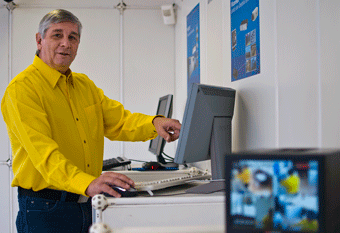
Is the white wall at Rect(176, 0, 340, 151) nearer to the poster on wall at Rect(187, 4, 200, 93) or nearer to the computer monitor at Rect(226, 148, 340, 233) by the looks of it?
the computer monitor at Rect(226, 148, 340, 233)

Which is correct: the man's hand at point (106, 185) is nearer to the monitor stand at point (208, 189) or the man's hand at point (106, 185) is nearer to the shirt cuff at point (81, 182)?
the shirt cuff at point (81, 182)

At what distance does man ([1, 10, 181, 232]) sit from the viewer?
4.66 feet

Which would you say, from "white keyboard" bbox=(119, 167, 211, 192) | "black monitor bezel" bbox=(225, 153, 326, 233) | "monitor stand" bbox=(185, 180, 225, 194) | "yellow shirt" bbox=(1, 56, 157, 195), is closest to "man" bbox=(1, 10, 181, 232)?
"yellow shirt" bbox=(1, 56, 157, 195)

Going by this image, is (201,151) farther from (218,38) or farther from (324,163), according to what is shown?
(324,163)

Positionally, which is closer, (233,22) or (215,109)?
(215,109)

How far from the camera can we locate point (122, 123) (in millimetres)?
2133

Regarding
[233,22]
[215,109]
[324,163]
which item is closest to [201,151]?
[215,109]

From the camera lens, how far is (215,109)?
160 cm

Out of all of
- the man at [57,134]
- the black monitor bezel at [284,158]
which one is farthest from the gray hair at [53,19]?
the black monitor bezel at [284,158]

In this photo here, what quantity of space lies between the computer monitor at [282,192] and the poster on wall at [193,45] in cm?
207

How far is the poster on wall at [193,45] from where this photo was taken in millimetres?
2707

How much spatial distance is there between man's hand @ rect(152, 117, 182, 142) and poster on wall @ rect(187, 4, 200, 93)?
884 mm

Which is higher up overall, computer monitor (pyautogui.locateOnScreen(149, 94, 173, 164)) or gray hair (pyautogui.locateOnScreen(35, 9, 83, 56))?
gray hair (pyautogui.locateOnScreen(35, 9, 83, 56))

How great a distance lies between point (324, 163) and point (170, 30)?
3.49 meters
